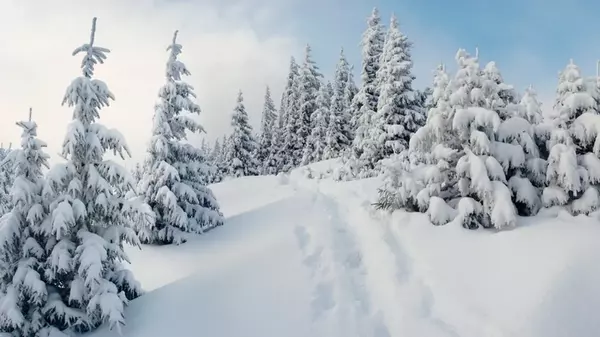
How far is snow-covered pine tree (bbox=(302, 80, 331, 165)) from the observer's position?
4759cm

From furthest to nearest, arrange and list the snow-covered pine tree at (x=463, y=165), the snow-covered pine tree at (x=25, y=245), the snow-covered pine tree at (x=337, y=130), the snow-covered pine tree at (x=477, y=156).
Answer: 1. the snow-covered pine tree at (x=337, y=130)
2. the snow-covered pine tree at (x=463, y=165)
3. the snow-covered pine tree at (x=477, y=156)
4. the snow-covered pine tree at (x=25, y=245)

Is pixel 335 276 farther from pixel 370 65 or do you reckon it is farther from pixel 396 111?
pixel 370 65

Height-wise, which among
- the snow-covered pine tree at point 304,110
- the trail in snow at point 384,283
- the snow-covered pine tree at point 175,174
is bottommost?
the trail in snow at point 384,283

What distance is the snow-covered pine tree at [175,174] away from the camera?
1645cm

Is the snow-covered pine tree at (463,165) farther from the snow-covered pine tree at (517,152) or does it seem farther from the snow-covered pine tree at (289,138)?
the snow-covered pine tree at (289,138)

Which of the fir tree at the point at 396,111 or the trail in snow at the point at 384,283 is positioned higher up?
the fir tree at the point at 396,111

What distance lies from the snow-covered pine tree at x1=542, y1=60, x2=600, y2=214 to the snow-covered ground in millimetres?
576

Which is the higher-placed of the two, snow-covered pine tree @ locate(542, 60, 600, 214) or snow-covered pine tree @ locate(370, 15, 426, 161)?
snow-covered pine tree @ locate(370, 15, 426, 161)

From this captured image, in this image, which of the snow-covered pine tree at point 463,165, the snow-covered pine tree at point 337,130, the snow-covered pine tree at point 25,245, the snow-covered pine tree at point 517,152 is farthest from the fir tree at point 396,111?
the snow-covered pine tree at point 25,245

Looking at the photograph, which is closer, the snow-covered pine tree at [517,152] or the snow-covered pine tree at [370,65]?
the snow-covered pine tree at [517,152]

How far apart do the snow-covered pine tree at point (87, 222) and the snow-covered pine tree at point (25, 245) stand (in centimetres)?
22

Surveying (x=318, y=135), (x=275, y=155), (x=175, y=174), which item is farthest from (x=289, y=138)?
(x=175, y=174)

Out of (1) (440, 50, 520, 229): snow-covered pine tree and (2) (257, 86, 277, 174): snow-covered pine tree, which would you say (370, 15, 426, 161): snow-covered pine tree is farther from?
(2) (257, 86, 277, 174): snow-covered pine tree

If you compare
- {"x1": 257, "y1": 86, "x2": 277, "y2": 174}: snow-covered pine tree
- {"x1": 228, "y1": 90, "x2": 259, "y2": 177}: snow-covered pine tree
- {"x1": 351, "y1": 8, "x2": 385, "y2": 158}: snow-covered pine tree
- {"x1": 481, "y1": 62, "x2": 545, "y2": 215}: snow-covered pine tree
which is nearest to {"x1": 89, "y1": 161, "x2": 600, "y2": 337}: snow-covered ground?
{"x1": 481, "y1": 62, "x2": 545, "y2": 215}: snow-covered pine tree
